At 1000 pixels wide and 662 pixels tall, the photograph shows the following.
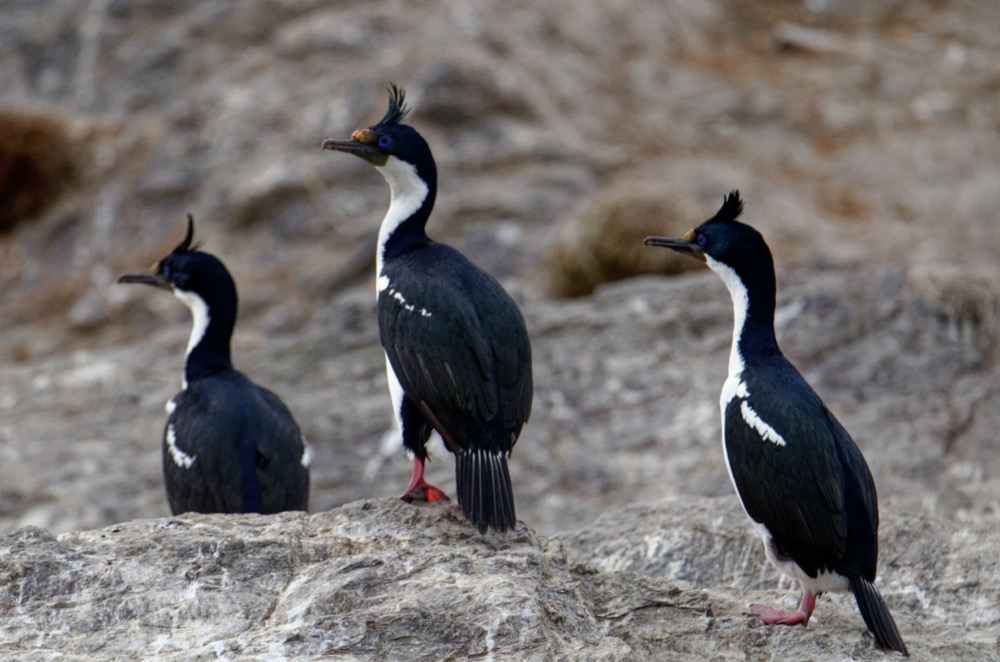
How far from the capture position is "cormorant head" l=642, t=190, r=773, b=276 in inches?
285

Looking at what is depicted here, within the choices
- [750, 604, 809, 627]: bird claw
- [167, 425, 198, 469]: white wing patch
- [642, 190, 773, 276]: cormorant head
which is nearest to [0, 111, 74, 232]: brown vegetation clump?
[167, 425, 198, 469]: white wing patch

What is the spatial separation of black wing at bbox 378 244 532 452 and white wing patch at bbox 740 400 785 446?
1056mm

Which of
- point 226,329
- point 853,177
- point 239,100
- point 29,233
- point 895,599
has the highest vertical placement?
point 239,100

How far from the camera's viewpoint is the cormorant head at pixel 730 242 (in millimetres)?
7234

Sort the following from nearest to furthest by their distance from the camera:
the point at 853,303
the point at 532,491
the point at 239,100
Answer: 1. the point at 532,491
2. the point at 853,303
3. the point at 239,100

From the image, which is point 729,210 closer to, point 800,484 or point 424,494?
point 800,484

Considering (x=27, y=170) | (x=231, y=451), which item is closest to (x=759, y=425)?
(x=231, y=451)

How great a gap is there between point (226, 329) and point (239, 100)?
940 cm

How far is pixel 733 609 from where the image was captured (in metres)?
6.59

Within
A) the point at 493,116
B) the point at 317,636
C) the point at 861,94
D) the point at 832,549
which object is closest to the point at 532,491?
the point at 832,549

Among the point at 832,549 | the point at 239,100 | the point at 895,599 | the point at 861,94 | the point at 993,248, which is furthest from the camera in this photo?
the point at 861,94

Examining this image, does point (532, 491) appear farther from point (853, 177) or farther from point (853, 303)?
point (853, 177)

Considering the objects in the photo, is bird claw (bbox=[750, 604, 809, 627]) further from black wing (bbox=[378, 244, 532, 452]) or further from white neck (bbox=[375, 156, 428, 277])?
white neck (bbox=[375, 156, 428, 277])

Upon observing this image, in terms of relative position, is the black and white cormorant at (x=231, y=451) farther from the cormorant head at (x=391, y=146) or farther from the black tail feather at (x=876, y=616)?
the black tail feather at (x=876, y=616)
